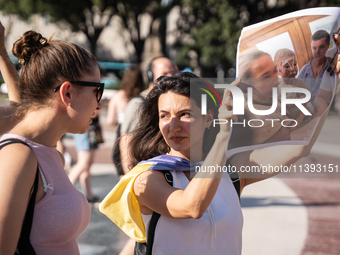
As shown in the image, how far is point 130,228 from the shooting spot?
1.98 meters

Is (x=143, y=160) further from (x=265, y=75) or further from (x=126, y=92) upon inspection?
(x=126, y=92)

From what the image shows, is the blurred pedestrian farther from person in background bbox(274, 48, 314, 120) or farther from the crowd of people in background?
person in background bbox(274, 48, 314, 120)

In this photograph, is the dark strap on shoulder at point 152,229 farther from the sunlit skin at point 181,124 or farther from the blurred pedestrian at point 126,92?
the blurred pedestrian at point 126,92

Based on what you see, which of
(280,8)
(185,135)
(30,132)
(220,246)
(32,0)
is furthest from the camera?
(32,0)

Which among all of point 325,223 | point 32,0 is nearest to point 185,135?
point 325,223

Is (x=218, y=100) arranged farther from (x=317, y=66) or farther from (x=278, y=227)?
(x=278, y=227)

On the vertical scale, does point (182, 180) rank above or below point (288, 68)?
below

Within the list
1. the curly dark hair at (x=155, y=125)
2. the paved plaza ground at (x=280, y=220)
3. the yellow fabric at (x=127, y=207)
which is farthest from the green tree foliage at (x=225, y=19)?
the yellow fabric at (x=127, y=207)

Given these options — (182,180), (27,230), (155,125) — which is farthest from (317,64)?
(27,230)

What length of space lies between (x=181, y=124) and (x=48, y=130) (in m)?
0.65

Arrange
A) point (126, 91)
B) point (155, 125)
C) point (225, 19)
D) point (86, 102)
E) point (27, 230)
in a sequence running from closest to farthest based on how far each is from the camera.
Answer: point (27, 230), point (86, 102), point (155, 125), point (126, 91), point (225, 19)

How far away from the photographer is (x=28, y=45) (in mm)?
1773

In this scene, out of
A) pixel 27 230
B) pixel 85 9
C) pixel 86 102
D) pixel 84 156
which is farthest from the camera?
pixel 85 9

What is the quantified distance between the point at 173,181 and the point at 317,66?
2.77 ft
